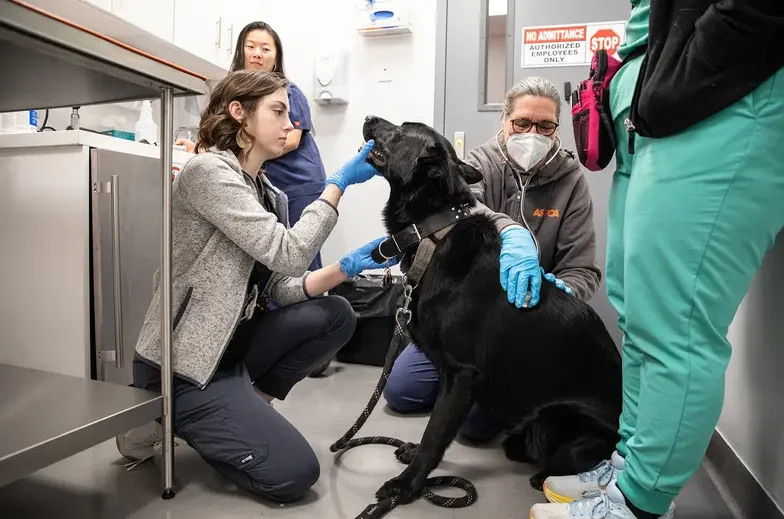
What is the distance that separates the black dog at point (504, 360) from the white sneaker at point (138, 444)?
27.0 inches

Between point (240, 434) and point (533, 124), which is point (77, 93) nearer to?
point (240, 434)

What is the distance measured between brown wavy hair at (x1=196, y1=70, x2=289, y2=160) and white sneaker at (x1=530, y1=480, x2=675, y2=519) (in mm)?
1162

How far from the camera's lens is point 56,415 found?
1.14 metres

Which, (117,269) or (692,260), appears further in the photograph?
(117,269)

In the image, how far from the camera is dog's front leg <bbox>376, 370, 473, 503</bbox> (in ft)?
4.14

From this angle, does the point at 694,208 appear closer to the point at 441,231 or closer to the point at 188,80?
the point at 441,231

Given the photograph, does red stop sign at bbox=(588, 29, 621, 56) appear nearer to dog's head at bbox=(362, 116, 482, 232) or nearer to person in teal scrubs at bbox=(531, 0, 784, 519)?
dog's head at bbox=(362, 116, 482, 232)

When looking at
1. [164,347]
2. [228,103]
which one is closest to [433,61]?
[228,103]

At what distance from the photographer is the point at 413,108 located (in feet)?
10.5

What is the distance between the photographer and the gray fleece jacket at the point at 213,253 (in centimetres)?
127

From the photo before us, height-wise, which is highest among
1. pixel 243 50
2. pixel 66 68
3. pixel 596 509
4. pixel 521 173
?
pixel 243 50

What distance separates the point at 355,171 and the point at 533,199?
743 mm

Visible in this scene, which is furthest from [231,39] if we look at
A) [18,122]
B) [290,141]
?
[18,122]

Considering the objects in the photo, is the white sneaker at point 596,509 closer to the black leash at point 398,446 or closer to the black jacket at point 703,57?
the black leash at point 398,446
